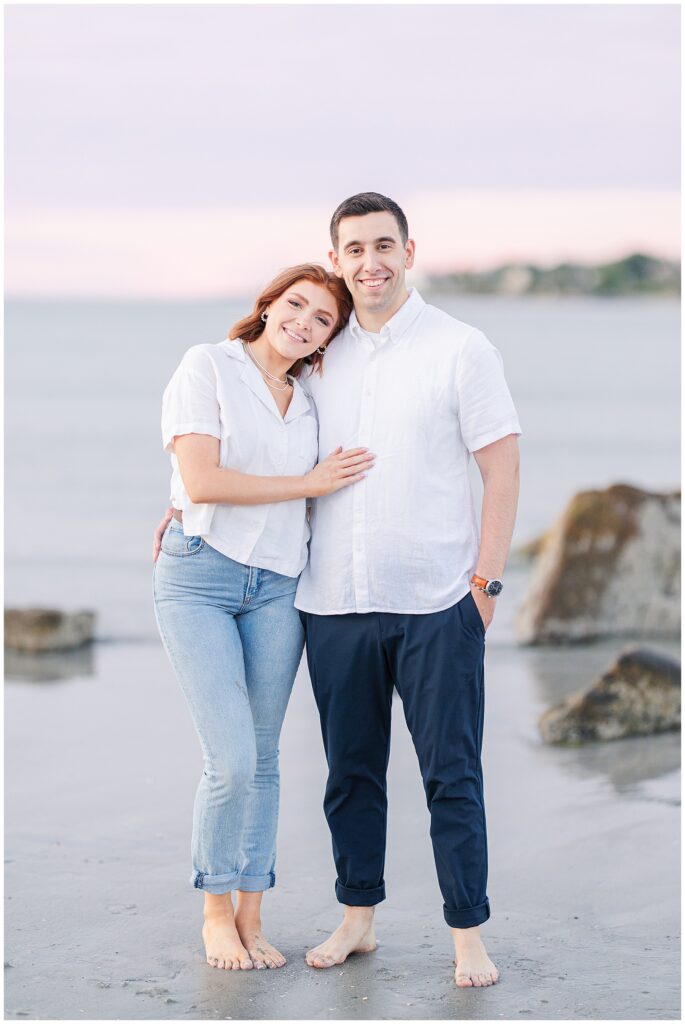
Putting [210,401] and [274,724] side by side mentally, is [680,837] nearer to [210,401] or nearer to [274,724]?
[274,724]

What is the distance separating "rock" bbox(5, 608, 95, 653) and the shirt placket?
176 inches

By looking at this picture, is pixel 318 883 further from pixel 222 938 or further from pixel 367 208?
pixel 367 208

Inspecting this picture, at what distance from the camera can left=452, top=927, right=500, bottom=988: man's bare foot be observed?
3605mm

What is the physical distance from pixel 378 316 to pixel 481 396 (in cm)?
40

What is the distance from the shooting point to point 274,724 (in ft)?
12.6

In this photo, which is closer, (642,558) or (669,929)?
(669,929)

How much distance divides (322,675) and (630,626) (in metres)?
4.59

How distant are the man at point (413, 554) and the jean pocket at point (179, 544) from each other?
13.2 inches

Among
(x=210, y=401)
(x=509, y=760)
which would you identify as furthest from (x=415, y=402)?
(x=509, y=760)

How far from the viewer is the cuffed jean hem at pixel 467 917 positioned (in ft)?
12.1

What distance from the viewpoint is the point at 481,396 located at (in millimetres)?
3666

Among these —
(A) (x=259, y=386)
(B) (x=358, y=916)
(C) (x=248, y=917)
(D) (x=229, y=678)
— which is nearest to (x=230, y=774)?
(D) (x=229, y=678)

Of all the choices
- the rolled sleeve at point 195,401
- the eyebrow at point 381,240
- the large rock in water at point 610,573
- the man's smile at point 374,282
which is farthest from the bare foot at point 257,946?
the large rock in water at point 610,573

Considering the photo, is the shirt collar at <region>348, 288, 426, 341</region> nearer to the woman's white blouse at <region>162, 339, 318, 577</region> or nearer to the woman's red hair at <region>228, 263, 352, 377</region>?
the woman's red hair at <region>228, 263, 352, 377</region>
